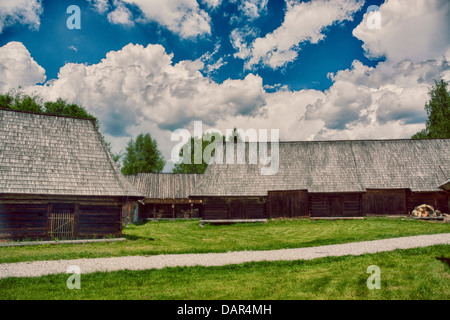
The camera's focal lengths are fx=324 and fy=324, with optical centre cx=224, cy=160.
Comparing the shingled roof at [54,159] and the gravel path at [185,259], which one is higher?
the shingled roof at [54,159]

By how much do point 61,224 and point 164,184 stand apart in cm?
2110

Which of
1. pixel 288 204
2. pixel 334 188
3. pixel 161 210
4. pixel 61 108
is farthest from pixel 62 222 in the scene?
pixel 61 108

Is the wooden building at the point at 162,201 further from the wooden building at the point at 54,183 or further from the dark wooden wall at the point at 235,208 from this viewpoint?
the wooden building at the point at 54,183

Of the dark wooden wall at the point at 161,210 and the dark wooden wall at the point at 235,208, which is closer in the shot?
the dark wooden wall at the point at 235,208

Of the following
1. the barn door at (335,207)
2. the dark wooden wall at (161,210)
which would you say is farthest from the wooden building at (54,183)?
the dark wooden wall at (161,210)

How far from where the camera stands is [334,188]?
2756 centimetres

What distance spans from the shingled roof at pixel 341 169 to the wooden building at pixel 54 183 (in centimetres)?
954

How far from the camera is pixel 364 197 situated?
2811cm

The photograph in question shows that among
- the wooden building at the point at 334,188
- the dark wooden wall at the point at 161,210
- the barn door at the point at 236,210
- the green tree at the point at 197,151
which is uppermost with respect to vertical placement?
the green tree at the point at 197,151

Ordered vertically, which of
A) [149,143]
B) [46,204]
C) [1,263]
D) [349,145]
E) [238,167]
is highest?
[149,143]

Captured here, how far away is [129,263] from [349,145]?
26307 mm

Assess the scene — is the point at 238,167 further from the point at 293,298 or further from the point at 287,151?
the point at 293,298

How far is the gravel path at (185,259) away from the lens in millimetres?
10258

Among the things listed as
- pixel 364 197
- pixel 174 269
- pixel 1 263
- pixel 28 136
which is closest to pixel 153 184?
pixel 28 136
